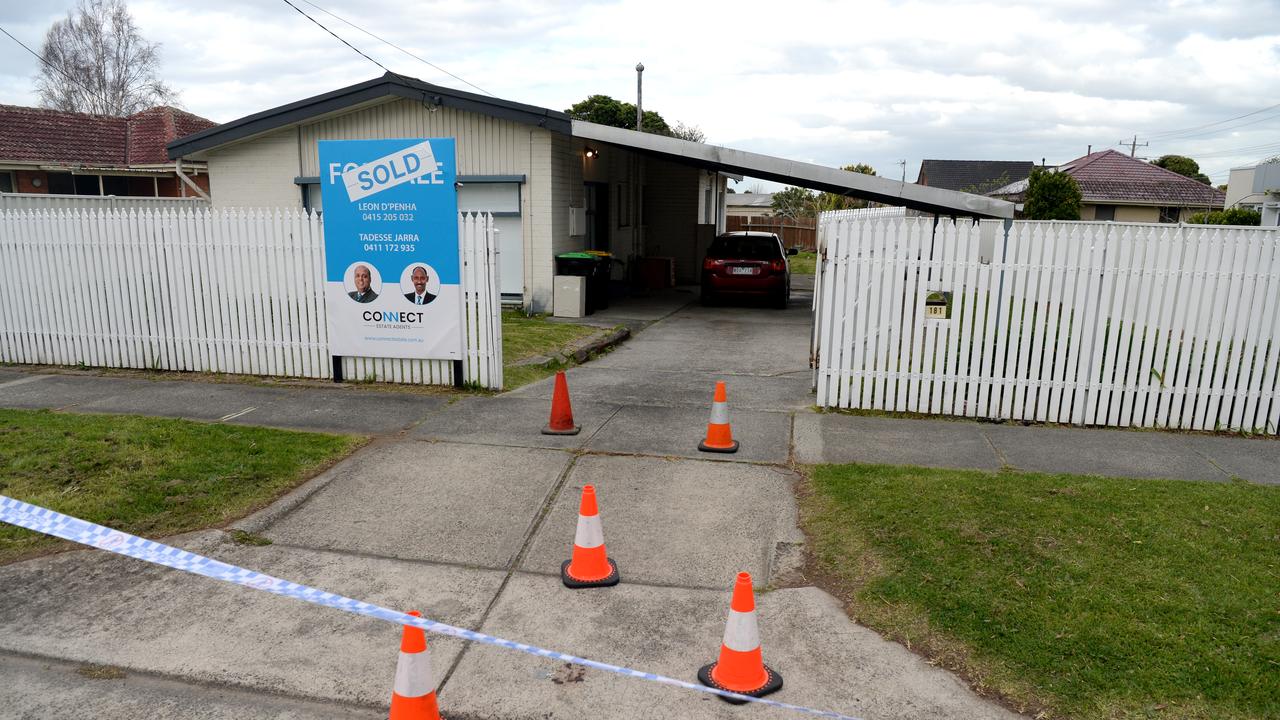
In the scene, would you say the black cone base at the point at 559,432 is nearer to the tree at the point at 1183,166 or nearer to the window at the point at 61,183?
the window at the point at 61,183

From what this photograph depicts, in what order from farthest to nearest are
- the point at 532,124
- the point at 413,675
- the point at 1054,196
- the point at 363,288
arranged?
the point at 1054,196
the point at 532,124
the point at 363,288
the point at 413,675

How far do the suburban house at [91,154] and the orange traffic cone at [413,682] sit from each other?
24.1 meters

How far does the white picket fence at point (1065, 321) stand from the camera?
7164 mm

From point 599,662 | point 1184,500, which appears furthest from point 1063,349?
point 599,662

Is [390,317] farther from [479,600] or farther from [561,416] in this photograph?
[479,600]

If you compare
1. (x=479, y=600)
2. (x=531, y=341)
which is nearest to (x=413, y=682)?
(x=479, y=600)

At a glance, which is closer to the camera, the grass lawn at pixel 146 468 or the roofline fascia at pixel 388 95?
the grass lawn at pixel 146 468

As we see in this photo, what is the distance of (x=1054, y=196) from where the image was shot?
31.5m

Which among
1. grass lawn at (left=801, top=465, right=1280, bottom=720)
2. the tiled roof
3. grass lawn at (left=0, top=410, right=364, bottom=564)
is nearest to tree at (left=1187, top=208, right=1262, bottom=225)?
the tiled roof

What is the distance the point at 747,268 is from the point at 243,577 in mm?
13736

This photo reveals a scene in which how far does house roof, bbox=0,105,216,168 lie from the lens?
84.7 ft

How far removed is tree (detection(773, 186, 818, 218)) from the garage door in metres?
42.1

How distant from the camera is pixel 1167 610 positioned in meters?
4.11

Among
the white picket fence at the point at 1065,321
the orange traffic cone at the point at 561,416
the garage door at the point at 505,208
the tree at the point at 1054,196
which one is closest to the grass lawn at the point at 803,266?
the tree at the point at 1054,196
